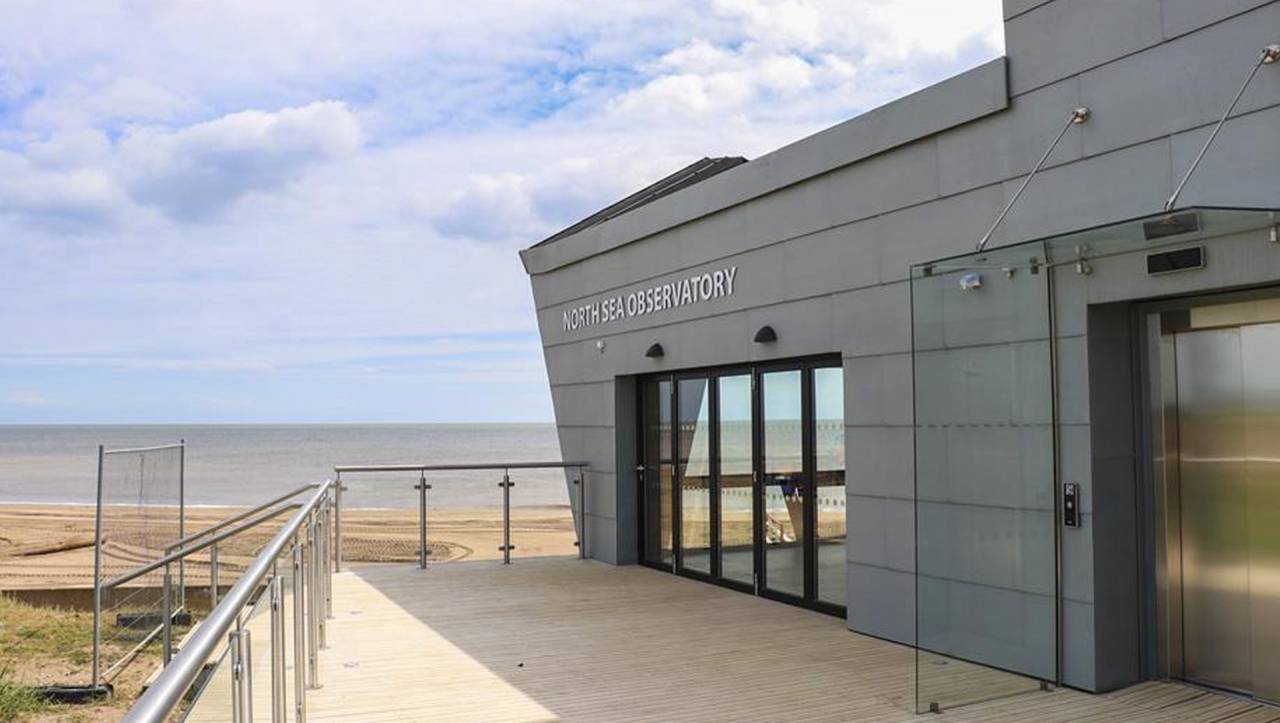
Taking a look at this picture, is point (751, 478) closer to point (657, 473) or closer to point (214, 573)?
point (657, 473)

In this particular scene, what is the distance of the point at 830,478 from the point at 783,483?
0.61m

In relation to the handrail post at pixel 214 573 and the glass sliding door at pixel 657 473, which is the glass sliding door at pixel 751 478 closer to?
the glass sliding door at pixel 657 473

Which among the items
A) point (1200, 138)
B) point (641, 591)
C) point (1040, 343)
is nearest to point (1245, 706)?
point (1040, 343)

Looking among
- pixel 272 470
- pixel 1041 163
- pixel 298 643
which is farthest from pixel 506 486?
pixel 272 470

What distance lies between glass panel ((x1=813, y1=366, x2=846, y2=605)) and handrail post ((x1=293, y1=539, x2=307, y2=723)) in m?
3.93

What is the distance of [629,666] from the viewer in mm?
6316

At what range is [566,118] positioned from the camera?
18625mm

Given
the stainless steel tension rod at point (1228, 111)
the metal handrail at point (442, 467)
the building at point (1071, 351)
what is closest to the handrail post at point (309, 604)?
the building at point (1071, 351)

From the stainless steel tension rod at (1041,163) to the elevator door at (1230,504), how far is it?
44.3 inches

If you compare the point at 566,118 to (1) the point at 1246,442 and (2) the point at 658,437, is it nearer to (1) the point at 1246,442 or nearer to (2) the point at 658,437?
(2) the point at 658,437

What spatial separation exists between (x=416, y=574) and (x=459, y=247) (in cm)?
3859

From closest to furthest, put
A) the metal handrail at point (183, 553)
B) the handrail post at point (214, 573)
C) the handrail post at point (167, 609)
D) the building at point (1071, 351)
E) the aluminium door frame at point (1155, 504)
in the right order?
the building at point (1071, 351) < the aluminium door frame at point (1155, 504) < the metal handrail at point (183, 553) < the handrail post at point (167, 609) < the handrail post at point (214, 573)

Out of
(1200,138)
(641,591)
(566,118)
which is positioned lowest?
(641,591)

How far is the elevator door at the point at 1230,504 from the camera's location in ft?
16.6
